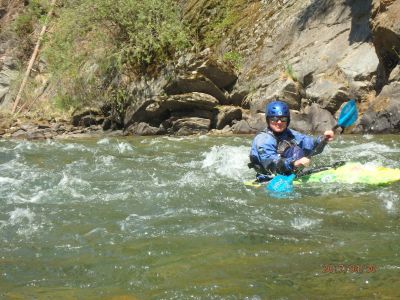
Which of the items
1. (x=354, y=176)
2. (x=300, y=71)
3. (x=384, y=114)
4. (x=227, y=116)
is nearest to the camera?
(x=354, y=176)

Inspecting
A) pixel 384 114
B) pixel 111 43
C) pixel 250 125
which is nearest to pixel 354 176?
pixel 384 114

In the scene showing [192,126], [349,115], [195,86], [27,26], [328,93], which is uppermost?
[27,26]

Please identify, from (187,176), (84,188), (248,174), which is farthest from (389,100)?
(84,188)

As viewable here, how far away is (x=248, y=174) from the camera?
7562mm

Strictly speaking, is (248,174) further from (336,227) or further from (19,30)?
(19,30)

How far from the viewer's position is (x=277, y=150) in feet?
21.0

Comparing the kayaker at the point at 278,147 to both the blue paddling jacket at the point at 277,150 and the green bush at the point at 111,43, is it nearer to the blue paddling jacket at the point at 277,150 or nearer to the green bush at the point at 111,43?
the blue paddling jacket at the point at 277,150

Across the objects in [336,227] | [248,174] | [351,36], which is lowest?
[248,174]

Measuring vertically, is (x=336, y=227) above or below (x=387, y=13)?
below

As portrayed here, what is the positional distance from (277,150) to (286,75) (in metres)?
7.65

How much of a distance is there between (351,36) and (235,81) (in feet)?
11.7

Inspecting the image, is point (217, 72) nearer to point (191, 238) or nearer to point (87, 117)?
point (87, 117)
